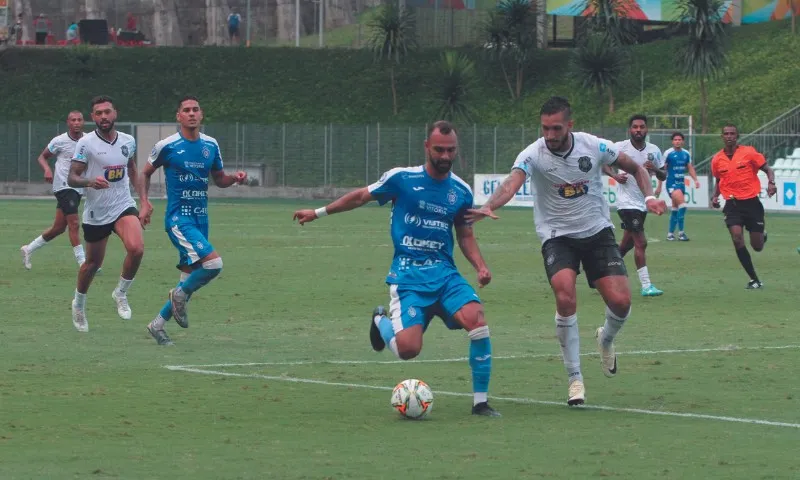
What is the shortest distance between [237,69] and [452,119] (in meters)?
12.8

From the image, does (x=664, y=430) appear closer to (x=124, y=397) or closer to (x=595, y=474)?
(x=595, y=474)

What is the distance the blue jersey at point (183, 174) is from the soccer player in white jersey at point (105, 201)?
70 cm

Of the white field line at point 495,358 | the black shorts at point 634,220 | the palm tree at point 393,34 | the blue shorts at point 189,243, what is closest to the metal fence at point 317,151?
the palm tree at point 393,34

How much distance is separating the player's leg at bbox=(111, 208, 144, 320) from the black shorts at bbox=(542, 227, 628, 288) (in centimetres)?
524

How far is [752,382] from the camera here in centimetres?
1161

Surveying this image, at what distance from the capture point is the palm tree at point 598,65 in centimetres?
5778

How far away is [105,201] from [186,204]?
1.30 meters

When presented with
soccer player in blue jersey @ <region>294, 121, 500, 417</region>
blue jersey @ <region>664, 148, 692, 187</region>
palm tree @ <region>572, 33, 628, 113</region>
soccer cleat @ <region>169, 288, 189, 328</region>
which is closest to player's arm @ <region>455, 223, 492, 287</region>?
soccer player in blue jersey @ <region>294, 121, 500, 417</region>

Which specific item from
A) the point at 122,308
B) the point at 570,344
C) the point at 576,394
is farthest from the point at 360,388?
the point at 122,308

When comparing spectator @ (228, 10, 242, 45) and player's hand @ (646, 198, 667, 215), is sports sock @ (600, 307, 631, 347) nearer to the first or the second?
player's hand @ (646, 198, 667, 215)

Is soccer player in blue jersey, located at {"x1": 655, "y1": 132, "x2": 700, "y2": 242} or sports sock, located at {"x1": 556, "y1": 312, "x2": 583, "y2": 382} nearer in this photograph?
sports sock, located at {"x1": 556, "y1": 312, "x2": 583, "y2": 382}

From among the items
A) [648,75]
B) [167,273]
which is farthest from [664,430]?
[648,75]

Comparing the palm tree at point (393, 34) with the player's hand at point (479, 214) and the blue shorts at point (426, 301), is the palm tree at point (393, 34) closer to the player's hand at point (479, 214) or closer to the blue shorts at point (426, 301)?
the player's hand at point (479, 214)

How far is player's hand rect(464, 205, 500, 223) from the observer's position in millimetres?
10188
